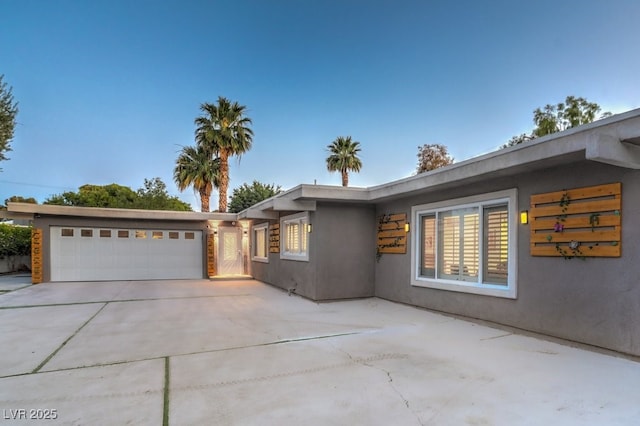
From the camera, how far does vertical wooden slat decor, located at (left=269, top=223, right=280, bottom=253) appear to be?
1165 centimetres

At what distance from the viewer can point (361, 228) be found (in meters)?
9.15

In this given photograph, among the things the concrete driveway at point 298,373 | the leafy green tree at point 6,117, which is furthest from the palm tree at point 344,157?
the concrete driveway at point 298,373

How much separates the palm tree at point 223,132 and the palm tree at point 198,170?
3.22 ft

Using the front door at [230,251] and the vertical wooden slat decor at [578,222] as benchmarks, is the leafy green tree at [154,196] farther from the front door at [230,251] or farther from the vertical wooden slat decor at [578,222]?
the vertical wooden slat decor at [578,222]

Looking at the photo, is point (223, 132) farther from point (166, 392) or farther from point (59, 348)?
point (166, 392)

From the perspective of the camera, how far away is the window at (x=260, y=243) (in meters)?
13.2

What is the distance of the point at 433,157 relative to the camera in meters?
24.9

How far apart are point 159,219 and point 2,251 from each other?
812 centimetres

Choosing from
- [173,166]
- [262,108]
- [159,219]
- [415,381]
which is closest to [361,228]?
[415,381]

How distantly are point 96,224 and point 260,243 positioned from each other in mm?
6202

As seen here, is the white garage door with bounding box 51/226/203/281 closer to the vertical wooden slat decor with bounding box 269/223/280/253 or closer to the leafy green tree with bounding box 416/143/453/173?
the vertical wooden slat decor with bounding box 269/223/280/253

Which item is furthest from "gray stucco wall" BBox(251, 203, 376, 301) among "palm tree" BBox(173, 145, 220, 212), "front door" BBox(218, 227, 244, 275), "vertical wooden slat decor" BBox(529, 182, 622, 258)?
"palm tree" BBox(173, 145, 220, 212)

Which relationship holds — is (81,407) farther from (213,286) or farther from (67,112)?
(67,112)

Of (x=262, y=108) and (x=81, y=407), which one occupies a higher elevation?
(x=262, y=108)
